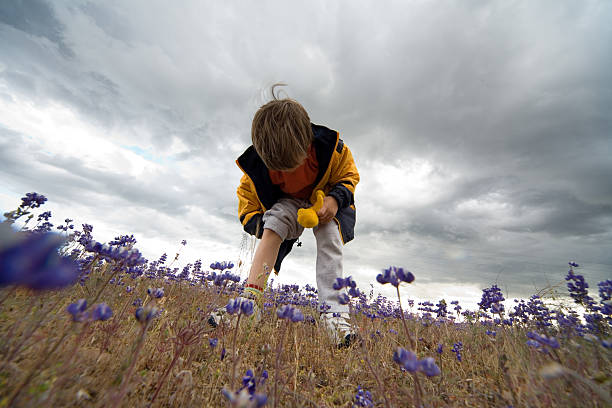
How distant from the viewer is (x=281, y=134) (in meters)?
3.15

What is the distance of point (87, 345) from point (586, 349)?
4069 millimetres

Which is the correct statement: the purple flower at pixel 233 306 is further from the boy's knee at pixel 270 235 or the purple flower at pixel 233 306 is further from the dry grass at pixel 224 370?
the boy's knee at pixel 270 235

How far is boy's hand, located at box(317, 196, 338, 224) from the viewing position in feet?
11.5

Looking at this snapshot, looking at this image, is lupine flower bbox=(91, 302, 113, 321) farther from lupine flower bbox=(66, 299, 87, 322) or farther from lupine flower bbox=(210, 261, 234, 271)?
lupine flower bbox=(210, 261, 234, 271)

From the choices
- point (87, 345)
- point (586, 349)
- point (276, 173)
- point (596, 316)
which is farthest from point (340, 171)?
point (596, 316)

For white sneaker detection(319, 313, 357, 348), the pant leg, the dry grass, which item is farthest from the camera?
the pant leg

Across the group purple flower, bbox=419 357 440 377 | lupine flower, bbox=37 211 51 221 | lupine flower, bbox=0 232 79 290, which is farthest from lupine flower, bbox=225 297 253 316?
lupine flower, bbox=37 211 51 221

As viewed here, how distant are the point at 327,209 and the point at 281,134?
1.16 metres

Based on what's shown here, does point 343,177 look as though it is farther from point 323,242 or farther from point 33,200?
point 33,200

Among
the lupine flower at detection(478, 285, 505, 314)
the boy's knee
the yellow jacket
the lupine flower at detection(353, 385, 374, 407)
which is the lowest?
the lupine flower at detection(353, 385, 374, 407)

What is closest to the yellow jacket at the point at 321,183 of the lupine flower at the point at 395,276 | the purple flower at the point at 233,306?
the lupine flower at the point at 395,276

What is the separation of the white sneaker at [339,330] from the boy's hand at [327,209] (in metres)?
1.27

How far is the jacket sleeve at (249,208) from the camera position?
4.20 metres

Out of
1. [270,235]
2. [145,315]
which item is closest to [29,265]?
[145,315]
